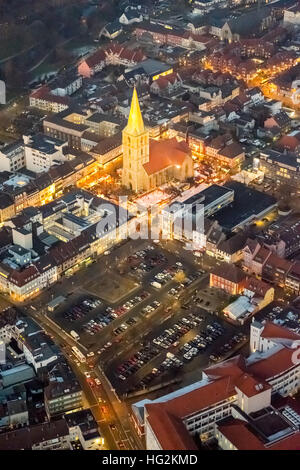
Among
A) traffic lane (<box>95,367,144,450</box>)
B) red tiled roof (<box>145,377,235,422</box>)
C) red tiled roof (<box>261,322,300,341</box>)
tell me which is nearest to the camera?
red tiled roof (<box>145,377,235,422</box>)

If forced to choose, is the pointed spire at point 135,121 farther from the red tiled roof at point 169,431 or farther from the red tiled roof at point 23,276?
the red tiled roof at point 169,431

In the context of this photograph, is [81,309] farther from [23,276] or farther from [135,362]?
[135,362]

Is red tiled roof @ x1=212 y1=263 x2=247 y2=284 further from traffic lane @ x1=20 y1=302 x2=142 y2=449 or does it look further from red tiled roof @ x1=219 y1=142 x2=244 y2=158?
red tiled roof @ x1=219 y1=142 x2=244 y2=158

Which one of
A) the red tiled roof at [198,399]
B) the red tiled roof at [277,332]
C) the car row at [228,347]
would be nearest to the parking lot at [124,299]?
the car row at [228,347]

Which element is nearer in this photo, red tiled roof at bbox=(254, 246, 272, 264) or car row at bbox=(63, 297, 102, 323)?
car row at bbox=(63, 297, 102, 323)

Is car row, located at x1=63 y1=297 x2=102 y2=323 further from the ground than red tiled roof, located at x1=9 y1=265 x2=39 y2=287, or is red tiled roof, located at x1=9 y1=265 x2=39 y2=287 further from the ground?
red tiled roof, located at x1=9 y1=265 x2=39 y2=287

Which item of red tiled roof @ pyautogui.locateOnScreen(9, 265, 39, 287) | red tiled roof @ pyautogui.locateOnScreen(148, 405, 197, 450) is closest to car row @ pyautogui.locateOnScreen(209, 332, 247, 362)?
red tiled roof @ pyautogui.locateOnScreen(148, 405, 197, 450)
